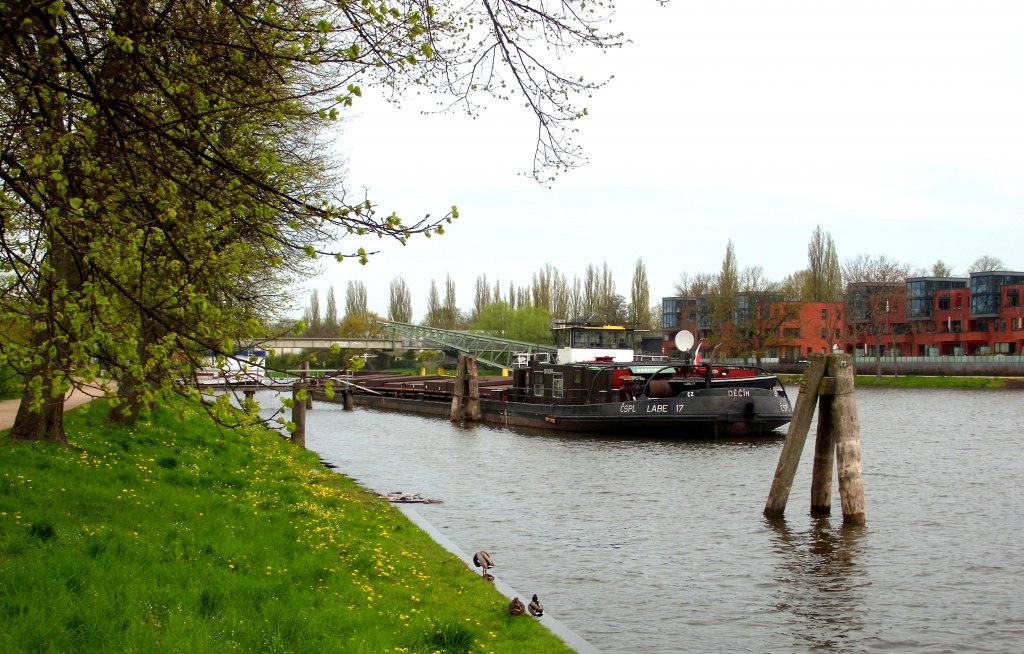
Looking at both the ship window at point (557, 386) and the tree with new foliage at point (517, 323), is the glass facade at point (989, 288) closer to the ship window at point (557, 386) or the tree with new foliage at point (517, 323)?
the tree with new foliage at point (517, 323)

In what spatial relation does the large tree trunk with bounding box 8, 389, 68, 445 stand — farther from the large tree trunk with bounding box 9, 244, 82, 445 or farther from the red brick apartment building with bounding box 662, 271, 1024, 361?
the red brick apartment building with bounding box 662, 271, 1024, 361

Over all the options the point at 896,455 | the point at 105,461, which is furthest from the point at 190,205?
the point at 896,455

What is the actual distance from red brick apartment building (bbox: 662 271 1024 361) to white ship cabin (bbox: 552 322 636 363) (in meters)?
48.4

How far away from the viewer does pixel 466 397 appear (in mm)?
45406

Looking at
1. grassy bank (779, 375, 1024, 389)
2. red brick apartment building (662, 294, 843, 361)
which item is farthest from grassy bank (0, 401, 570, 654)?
red brick apartment building (662, 294, 843, 361)

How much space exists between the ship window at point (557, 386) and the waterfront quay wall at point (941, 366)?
35.9 meters

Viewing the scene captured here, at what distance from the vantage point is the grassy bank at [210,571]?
6801 mm

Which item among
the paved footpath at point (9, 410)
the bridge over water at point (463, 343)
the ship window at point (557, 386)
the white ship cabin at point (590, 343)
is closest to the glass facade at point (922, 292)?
the bridge over water at point (463, 343)

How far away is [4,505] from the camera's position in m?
9.64

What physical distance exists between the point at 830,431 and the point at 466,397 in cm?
3014

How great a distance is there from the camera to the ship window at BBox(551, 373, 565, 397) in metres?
39.4

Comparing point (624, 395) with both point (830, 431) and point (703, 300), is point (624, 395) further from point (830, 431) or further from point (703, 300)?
point (703, 300)

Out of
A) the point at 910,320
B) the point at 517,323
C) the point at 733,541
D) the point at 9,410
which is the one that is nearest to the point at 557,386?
the point at 9,410

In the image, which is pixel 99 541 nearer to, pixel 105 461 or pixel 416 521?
pixel 105 461
